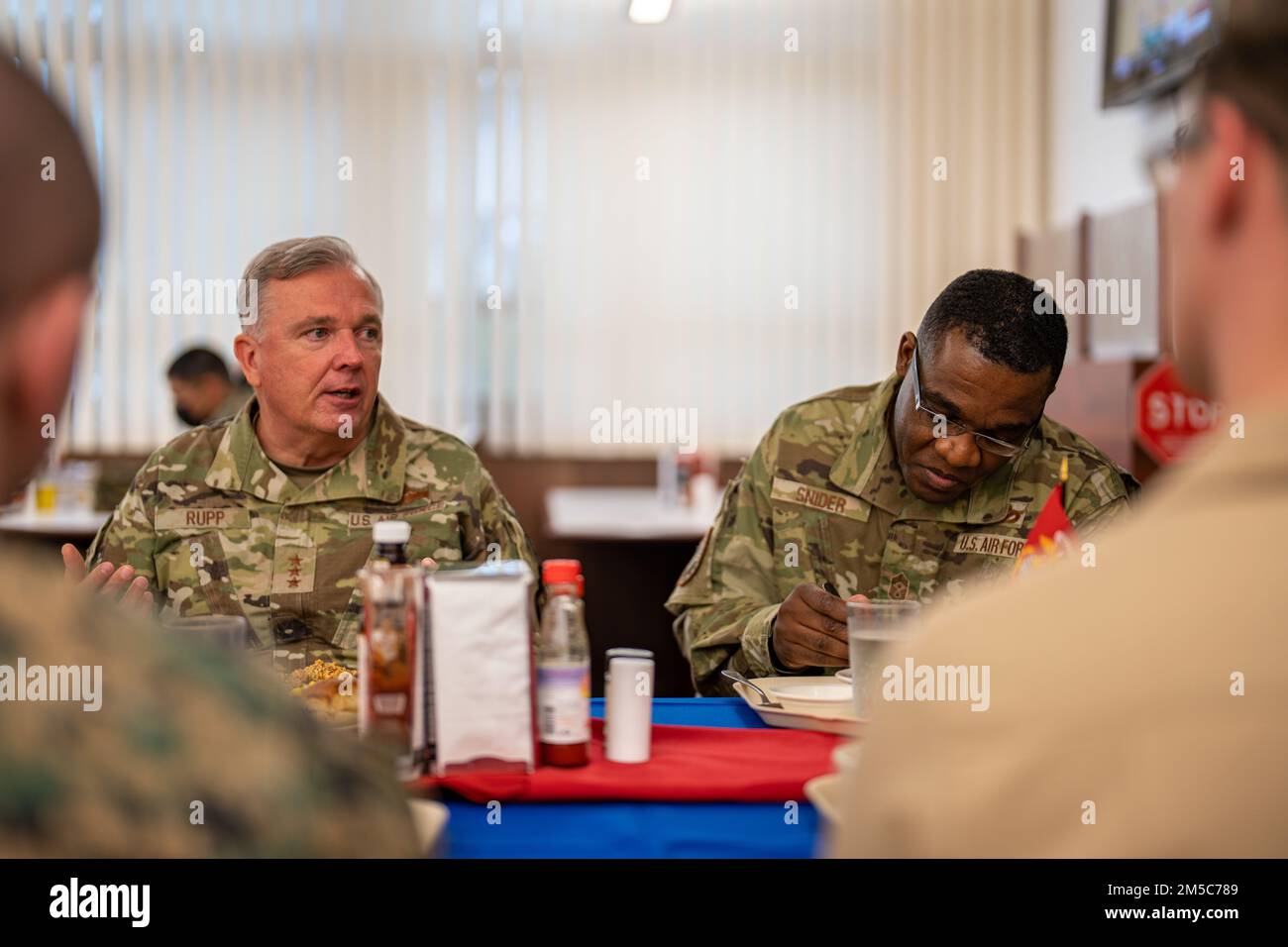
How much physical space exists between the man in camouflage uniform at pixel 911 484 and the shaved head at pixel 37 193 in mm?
1359

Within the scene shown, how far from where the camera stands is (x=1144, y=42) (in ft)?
15.6

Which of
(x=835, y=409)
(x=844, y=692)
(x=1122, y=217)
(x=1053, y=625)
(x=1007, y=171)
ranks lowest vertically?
(x=844, y=692)

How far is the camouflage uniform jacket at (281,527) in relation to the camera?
2.18 metres

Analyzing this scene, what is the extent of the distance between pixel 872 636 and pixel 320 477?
1.14 meters

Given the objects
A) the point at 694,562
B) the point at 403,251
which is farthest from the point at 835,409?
the point at 403,251

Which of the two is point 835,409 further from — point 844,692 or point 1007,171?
point 1007,171

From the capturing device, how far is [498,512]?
2.34 m

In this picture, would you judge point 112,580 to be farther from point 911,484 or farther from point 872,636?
point 911,484

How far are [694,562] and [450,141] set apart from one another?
4398 mm

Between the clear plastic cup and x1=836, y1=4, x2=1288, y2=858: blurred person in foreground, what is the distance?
0.78m

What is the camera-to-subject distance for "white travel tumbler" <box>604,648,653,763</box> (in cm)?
142

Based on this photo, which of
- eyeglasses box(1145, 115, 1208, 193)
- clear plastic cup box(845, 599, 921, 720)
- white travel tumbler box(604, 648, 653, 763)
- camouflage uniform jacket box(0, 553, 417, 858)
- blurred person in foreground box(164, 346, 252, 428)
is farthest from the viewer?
blurred person in foreground box(164, 346, 252, 428)

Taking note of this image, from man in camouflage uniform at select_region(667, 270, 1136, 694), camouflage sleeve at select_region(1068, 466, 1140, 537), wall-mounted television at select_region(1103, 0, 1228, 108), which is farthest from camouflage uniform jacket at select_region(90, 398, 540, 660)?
wall-mounted television at select_region(1103, 0, 1228, 108)

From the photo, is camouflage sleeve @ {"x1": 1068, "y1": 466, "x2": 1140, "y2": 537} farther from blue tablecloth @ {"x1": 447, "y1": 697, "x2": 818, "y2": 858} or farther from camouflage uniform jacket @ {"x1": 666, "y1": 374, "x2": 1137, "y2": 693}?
blue tablecloth @ {"x1": 447, "y1": 697, "x2": 818, "y2": 858}
